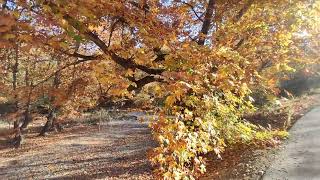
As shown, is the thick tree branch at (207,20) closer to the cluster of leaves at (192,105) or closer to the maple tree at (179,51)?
the maple tree at (179,51)

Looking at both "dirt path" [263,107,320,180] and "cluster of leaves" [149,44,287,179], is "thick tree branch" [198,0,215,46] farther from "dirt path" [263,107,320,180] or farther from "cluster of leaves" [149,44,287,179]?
"dirt path" [263,107,320,180]

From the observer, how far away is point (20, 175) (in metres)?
17.0

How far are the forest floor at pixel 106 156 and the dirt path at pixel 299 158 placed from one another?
0.28 m

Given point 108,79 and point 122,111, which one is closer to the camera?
point 108,79

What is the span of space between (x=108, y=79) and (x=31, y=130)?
83.4ft

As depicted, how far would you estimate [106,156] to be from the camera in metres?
19.7

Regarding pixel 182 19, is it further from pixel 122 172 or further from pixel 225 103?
pixel 122 172

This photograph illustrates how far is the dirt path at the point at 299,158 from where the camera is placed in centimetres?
906

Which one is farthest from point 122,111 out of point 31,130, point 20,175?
point 20,175

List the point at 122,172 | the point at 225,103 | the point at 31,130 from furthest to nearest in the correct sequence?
1. the point at 31,130
2. the point at 122,172
3. the point at 225,103

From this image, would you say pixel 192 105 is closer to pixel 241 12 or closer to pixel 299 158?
pixel 299 158

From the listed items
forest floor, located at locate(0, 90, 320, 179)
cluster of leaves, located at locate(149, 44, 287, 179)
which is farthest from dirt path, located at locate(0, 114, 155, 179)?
cluster of leaves, located at locate(149, 44, 287, 179)

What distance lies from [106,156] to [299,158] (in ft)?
A: 37.2

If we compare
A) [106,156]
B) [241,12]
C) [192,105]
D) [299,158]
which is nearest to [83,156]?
[106,156]
